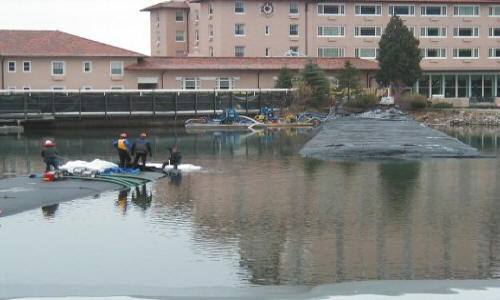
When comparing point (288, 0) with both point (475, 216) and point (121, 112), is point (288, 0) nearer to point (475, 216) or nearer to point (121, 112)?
point (121, 112)

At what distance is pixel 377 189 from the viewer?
32062 millimetres

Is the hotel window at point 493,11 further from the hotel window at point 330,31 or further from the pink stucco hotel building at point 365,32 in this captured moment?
the hotel window at point 330,31

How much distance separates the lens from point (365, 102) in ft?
266

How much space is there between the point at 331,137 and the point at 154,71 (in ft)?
120

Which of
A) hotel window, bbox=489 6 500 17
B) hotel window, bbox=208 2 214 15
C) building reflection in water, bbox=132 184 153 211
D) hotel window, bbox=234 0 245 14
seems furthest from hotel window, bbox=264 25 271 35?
building reflection in water, bbox=132 184 153 211

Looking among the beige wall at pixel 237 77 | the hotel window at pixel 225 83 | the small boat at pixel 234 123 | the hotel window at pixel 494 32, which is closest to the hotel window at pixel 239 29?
the beige wall at pixel 237 77

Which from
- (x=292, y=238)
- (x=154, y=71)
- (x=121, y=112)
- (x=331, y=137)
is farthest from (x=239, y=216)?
(x=154, y=71)

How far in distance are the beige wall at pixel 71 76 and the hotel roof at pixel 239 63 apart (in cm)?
115

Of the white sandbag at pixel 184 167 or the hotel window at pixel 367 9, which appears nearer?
the white sandbag at pixel 184 167

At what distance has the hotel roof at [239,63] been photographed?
86125mm

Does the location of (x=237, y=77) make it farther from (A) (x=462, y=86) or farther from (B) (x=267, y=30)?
(A) (x=462, y=86)

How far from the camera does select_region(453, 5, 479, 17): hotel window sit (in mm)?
Answer: 98625

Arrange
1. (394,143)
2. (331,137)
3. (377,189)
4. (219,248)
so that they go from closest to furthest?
(219,248)
(377,189)
(394,143)
(331,137)

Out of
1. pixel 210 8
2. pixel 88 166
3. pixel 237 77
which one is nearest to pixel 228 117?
pixel 237 77
